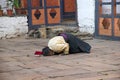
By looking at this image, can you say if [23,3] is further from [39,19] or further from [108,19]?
[108,19]

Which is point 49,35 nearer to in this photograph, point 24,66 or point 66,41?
point 66,41

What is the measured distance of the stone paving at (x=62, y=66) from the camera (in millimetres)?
4836

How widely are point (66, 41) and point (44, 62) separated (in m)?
1.03

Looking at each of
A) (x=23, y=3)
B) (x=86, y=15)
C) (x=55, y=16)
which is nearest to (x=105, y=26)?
(x=86, y=15)

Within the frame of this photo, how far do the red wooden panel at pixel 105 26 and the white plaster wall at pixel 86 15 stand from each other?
0.44 meters

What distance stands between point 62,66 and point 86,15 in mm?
4962

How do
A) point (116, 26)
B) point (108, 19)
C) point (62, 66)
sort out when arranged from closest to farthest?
point (62, 66) → point (116, 26) → point (108, 19)

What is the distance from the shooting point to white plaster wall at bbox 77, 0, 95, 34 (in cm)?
1009

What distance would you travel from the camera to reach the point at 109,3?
9.34 metres

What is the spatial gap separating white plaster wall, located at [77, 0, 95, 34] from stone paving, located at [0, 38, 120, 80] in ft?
8.36

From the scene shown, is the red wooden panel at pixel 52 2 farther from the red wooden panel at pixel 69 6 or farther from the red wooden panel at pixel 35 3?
the red wooden panel at pixel 69 6

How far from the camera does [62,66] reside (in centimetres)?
563

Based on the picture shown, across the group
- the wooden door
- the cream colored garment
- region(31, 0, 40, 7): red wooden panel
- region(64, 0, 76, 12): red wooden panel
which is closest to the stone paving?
the cream colored garment

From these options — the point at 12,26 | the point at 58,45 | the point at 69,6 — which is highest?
the point at 69,6
